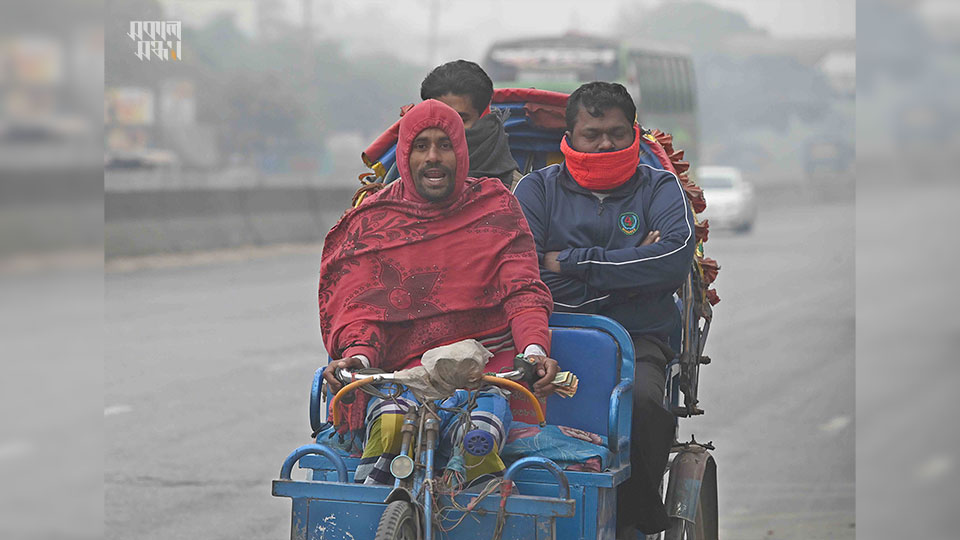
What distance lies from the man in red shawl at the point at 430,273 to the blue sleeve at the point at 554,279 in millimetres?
477

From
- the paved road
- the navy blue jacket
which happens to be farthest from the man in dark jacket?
the paved road

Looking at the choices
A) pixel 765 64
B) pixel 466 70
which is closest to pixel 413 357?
pixel 466 70

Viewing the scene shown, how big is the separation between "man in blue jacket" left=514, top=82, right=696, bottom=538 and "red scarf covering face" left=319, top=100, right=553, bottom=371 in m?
0.49

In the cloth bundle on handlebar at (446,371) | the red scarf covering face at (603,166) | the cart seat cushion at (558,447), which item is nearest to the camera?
the cloth bundle on handlebar at (446,371)

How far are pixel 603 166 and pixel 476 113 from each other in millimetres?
723

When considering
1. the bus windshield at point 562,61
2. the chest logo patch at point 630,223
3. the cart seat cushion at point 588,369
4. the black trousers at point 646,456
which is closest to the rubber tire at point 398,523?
the cart seat cushion at point 588,369

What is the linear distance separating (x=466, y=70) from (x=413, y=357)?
1481 mm

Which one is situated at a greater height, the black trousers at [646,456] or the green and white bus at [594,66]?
the green and white bus at [594,66]

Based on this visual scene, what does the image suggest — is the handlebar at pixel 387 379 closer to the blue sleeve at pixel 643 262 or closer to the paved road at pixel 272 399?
the blue sleeve at pixel 643 262

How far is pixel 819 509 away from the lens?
25.1 ft

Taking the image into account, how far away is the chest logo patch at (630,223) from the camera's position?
16.6ft

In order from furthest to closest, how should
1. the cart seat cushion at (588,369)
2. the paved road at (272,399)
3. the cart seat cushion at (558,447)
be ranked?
1. the paved road at (272,399)
2. the cart seat cushion at (588,369)
3. the cart seat cushion at (558,447)

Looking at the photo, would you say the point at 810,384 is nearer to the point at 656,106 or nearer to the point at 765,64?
the point at 656,106

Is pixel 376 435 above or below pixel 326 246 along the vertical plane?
below
